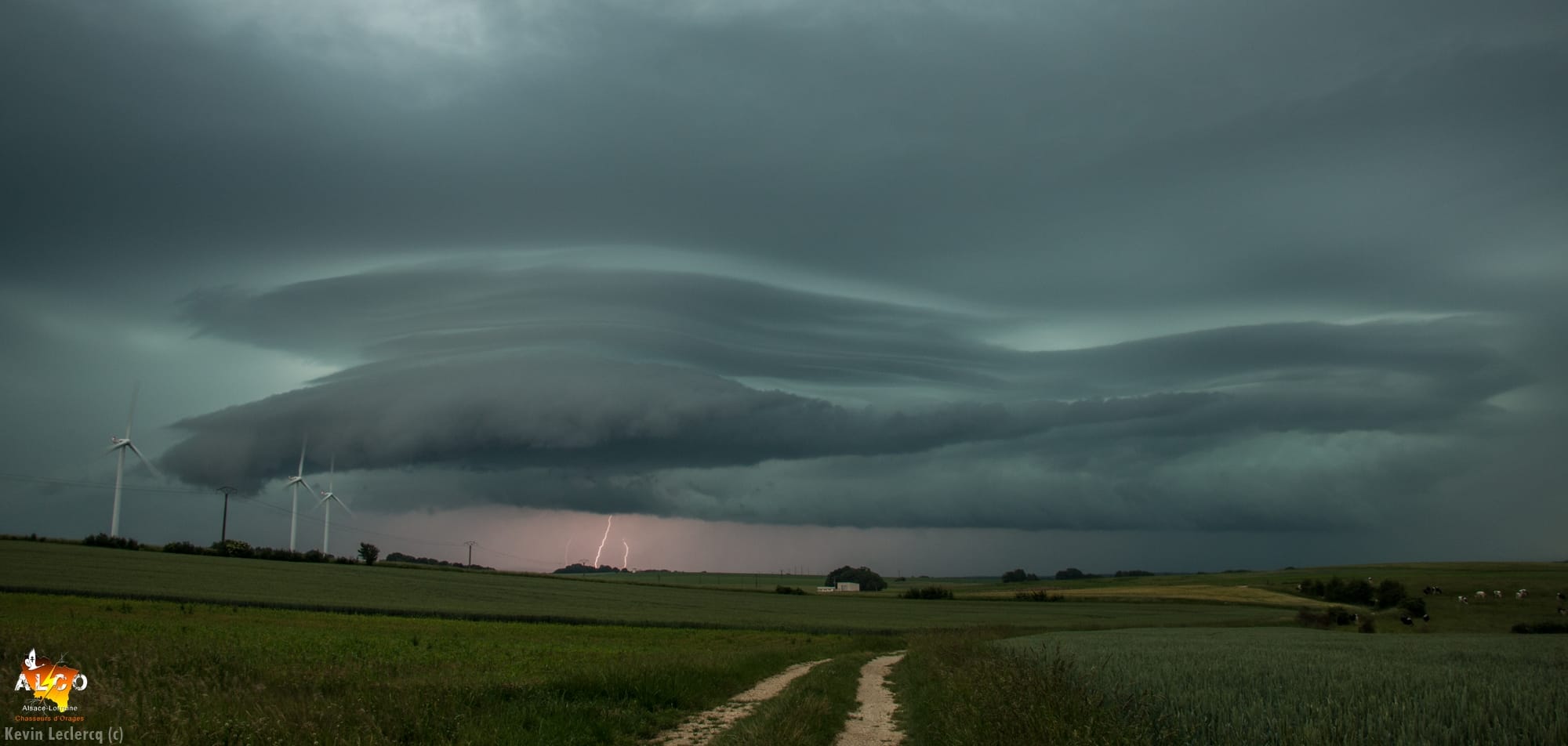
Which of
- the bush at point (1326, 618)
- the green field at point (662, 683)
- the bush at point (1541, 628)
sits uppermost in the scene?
the green field at point (662, 683)

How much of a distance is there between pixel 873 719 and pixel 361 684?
12.3m

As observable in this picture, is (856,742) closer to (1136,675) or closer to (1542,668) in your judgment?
(1136,675)

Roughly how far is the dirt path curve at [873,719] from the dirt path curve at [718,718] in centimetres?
260

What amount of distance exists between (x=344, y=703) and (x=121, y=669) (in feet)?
25.3

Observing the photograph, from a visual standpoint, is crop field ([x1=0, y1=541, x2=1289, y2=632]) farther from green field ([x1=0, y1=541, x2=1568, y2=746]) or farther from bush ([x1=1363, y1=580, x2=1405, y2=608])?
bush ([x1=1363, y1=580, x2=1405, y2=608])

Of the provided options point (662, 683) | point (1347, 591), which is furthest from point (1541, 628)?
point (662, 683)

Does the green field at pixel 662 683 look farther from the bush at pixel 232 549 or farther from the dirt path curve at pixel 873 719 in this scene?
the bush at pixel 232 549

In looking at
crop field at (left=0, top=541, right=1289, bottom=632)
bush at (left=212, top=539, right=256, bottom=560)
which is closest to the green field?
crop field at (left=0, top=541, right=1289, bottom=632)

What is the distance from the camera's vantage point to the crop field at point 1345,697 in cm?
1020

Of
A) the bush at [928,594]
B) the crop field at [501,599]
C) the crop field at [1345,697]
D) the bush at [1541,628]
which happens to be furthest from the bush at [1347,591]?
the crop field at [1345,697]

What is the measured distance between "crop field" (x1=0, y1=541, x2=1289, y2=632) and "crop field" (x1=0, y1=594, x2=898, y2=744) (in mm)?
29696

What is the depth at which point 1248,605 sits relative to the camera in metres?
123

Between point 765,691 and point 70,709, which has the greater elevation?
point 70,709

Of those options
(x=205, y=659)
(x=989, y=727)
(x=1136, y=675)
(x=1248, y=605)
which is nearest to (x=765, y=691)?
(x=1136, y=675)
